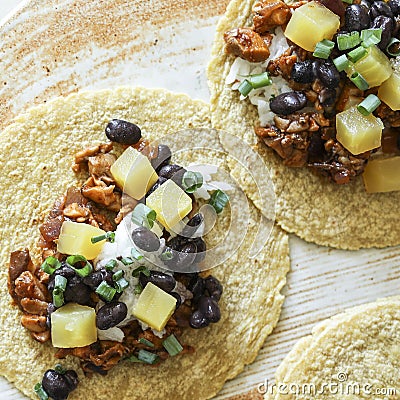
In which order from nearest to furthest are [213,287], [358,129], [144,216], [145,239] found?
[145,239] → [144,216] → [358,129] → [213,287]

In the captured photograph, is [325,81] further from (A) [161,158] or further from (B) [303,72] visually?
(A) [161,158]

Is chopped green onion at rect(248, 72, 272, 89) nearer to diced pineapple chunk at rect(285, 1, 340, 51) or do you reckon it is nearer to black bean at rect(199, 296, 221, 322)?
diced pineapple chunk at rect(285, 1, 340, 51)

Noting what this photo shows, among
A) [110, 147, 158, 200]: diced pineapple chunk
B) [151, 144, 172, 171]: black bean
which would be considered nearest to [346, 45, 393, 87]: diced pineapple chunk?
[151, 144, 172, 171]: black bean

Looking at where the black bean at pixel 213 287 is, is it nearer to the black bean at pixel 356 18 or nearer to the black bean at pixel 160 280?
the black bean at pixel 160 280

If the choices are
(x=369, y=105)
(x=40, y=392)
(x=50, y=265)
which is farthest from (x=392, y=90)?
(x=40, y=392)

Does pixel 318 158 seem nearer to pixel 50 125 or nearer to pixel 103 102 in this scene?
pixel 103 102
